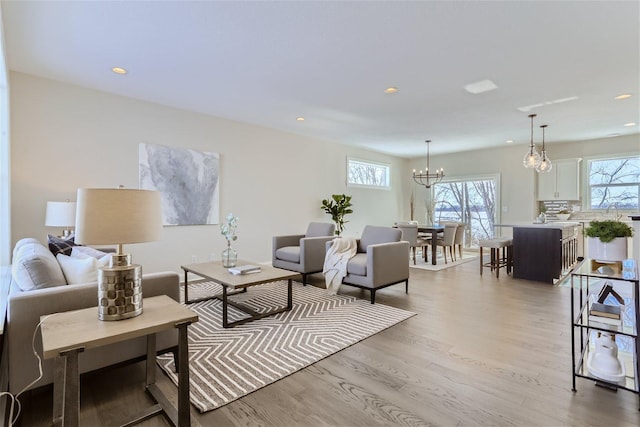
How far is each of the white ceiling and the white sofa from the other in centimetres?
191

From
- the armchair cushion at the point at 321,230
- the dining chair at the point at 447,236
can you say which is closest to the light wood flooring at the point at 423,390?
the armchair cushion at the point at 321,230

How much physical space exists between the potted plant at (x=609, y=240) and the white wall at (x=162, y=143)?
458cm

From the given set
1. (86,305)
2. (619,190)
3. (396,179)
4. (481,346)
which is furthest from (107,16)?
(619,190)

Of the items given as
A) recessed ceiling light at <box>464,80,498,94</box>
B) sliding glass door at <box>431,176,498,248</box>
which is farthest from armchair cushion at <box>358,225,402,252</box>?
sliding glass door at <box>431,176,498,248</box>

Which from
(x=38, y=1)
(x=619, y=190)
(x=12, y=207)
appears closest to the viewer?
(x=38, y=1)

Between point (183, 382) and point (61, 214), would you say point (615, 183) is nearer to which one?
point (183, 382)

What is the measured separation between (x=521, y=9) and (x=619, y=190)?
627 cm

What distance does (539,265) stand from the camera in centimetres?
476

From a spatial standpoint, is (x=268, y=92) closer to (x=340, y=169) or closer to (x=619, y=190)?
(x=340, y=169)

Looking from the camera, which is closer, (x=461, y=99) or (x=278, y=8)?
(x=278, y=8)

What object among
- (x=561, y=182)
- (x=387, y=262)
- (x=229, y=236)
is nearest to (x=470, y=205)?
(x=561, y=182)

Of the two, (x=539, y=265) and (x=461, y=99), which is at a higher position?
(x=461, y=99)

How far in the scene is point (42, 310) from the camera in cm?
163

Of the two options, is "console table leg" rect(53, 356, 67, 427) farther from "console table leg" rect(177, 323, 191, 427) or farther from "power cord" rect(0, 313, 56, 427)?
"console table leg" rect(177, 323, 191, 427)
